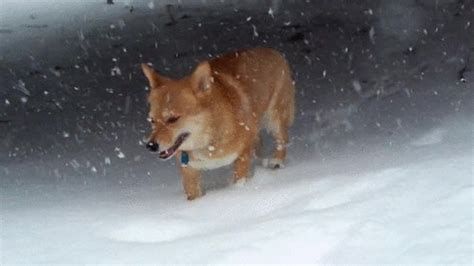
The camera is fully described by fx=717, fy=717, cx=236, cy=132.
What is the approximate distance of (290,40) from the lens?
10602mm

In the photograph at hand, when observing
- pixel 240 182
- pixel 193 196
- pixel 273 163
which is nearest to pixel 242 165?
pixel 240 182

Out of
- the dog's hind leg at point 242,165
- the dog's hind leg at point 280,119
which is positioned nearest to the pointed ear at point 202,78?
the dog's hind leg at point 242,165

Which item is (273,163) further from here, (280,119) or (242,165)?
(242,165)

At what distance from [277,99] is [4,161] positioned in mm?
2951

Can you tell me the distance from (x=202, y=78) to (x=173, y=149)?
0.56 m

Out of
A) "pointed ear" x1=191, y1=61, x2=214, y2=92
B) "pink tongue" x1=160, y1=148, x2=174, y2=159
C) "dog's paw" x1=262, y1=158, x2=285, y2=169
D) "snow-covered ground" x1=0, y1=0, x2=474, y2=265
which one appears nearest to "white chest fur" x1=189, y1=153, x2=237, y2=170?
"snow-covered ground" x1=0, y1=0, x2=474, y2=265

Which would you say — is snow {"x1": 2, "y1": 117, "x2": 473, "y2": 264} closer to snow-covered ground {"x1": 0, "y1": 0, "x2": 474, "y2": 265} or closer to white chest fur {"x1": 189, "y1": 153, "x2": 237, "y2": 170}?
snow-covered ground {"x1": 0, "y1": 0, "x2": 474, "y2": 265}

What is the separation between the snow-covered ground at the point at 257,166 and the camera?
3781 millimetres

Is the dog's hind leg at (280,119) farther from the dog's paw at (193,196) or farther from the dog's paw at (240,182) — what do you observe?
the dog's paw at (193,196)

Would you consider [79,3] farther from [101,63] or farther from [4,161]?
[4,161]

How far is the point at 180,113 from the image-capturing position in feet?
16.5

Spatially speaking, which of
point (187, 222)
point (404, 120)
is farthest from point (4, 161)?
point (404, 120)

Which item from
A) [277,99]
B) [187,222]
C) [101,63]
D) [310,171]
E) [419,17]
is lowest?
[187,222]

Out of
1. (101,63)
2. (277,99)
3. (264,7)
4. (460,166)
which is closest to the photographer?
(460,166)
